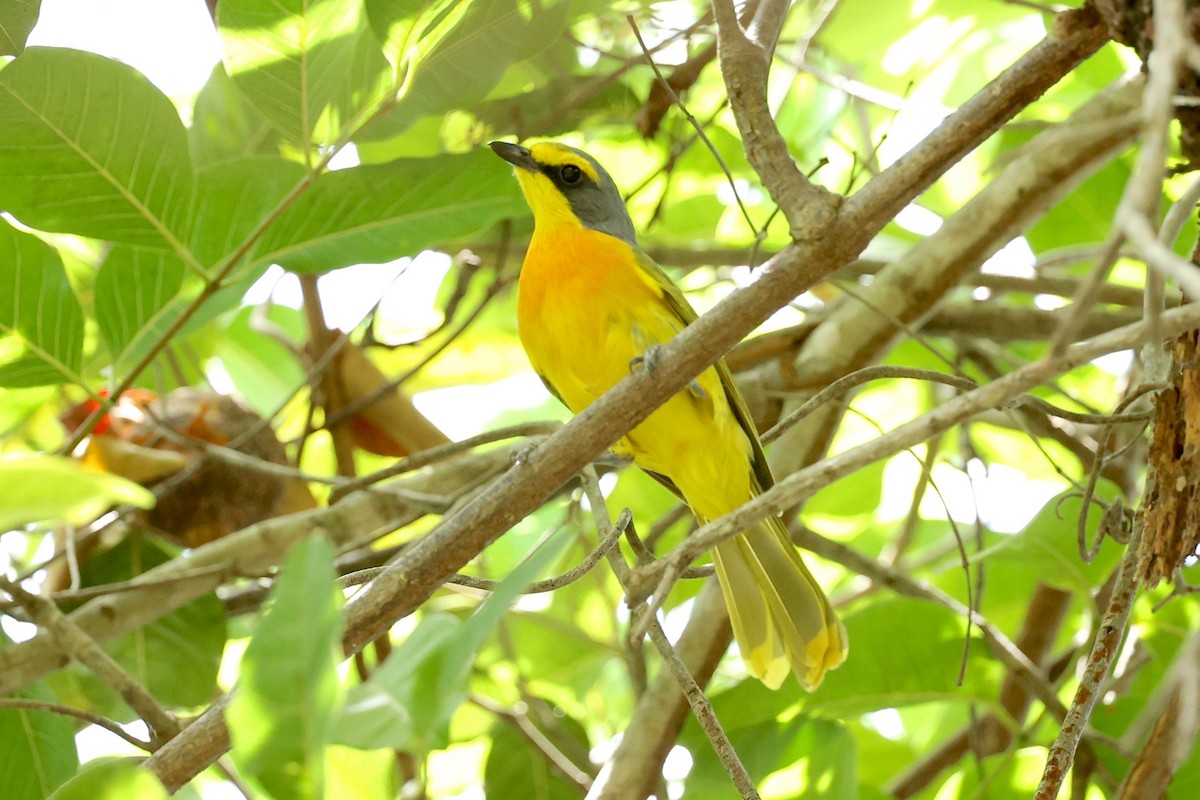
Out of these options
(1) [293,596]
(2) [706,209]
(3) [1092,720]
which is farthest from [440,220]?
(3) [1092,720]

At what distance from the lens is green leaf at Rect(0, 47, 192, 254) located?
1.93 metres

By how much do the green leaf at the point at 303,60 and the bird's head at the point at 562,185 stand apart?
1412mm

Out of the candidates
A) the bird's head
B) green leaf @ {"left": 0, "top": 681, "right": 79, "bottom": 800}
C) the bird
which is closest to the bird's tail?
the bird

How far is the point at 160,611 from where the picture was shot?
2.63 m

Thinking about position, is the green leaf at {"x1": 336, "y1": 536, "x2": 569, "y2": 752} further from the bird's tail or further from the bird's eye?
the bird's eye

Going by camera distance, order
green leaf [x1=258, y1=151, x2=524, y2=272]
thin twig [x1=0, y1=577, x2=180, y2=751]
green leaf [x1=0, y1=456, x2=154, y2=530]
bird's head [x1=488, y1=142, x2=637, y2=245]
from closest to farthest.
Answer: green leaf [x1=0, y1=456, x2=154, y2=530]
thin twig [x1=0, y1=577, x2=180, y2=751]
green leaf [x1=258, y1=151, x2=524, y2=272]
bird's head [x1=488, y1=142, x2=637, y2=245]

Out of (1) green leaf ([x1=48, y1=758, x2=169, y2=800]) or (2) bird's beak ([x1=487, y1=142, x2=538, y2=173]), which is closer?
(1) green leaf ([x1=48, y1=758, x2=169, y2=800])

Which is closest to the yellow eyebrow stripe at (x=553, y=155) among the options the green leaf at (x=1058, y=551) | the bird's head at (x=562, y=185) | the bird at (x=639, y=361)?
the bird's head at (x=562, y=185)

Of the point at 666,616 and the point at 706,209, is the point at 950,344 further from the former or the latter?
the point at 666,616

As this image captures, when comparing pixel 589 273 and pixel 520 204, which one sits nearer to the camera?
pixel 520 204

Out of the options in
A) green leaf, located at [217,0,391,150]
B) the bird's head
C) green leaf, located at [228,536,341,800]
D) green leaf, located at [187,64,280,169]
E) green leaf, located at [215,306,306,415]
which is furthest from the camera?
green leaf, located at [215,306,306,415]

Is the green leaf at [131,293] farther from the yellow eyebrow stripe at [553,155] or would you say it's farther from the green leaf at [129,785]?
the yellow eyebrow stripe at [553,155]

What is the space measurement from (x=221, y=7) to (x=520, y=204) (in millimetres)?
812

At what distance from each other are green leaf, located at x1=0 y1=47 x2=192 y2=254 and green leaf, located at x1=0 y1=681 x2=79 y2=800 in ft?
3.26
